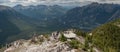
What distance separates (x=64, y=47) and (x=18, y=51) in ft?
206

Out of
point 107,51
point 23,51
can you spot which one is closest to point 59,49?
point 23,51

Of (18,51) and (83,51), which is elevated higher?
(83,51)

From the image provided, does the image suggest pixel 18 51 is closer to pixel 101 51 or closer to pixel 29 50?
pixel 29 50

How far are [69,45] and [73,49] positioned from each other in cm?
547

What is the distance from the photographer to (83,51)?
132250 mm

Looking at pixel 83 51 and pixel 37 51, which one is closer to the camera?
pixel 83 51

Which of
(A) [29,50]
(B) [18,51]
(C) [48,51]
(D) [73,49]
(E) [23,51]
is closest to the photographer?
(D) [73,49]

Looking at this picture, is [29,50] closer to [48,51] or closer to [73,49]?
[48,51]

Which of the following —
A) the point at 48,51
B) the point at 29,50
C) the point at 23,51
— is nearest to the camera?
the point at 48,51

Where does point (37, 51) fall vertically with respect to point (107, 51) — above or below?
above

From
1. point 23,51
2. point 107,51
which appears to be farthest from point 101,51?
point 23,51

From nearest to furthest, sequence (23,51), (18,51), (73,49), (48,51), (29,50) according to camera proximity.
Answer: (73,49), (48,51), (29,50), (23,51), (18,51)

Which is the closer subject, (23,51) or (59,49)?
(59,49)

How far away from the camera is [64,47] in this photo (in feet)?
438
